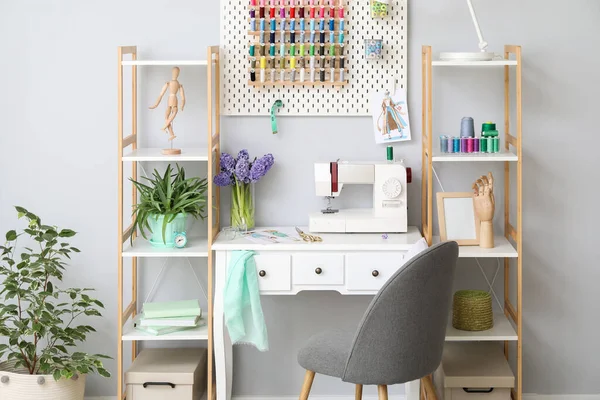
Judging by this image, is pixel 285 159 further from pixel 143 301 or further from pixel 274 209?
pixel 143 301

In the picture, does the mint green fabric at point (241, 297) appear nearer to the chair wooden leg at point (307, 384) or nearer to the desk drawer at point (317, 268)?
the desk drawer at point (317, 268)

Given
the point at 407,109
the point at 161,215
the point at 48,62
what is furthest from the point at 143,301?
the point at 407,109

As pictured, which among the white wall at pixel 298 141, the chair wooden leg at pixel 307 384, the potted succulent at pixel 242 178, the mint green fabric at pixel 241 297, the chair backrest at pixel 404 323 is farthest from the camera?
the white wall at pixel 298 141

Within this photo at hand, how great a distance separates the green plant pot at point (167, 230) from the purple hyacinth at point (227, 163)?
260 mm

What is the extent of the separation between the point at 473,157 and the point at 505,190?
0.42 meters

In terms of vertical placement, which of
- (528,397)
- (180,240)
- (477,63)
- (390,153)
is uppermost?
(477,63)

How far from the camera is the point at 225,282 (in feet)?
10.4

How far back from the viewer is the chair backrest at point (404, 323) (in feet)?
8.35

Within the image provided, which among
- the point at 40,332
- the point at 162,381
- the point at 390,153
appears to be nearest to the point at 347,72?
the point at 390,153

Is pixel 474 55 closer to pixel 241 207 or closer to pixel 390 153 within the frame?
pixel 390 153

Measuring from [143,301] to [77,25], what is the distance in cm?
120

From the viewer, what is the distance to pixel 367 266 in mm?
3152

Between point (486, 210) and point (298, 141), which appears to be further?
point (298, 141)

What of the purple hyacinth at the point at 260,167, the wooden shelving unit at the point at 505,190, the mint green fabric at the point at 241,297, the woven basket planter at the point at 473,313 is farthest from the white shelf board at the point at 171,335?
the woven basket planter at the point at 473,313
